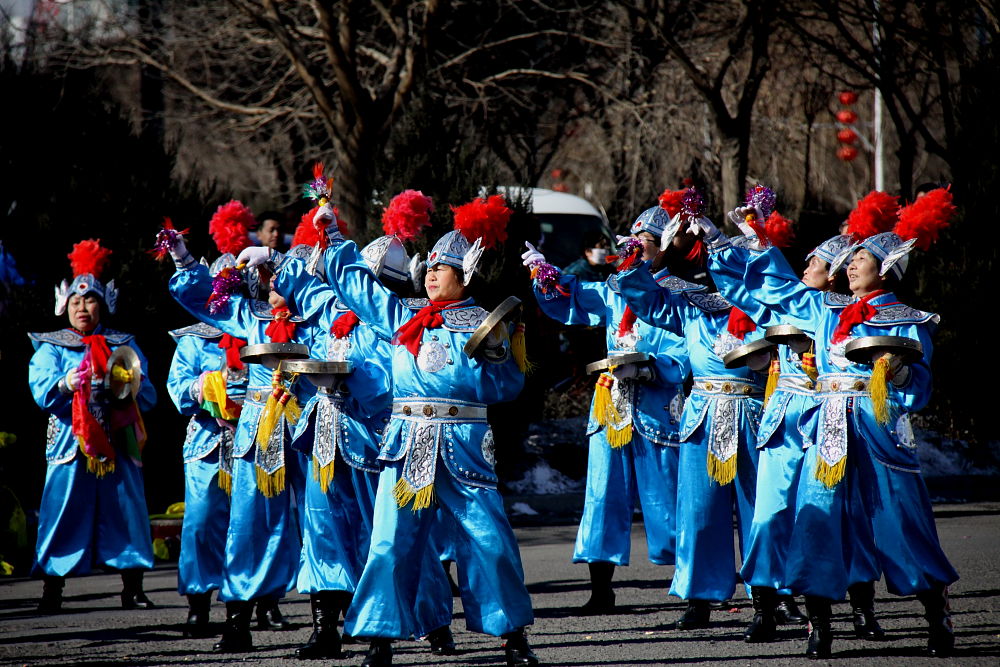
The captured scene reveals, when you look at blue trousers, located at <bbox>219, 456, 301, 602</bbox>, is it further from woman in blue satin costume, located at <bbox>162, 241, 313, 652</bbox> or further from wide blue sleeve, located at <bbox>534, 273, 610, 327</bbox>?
wide blue sleeve, located at <bbox>534, 273, 610, 327</bbox>

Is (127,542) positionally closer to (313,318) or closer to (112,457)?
(112,457)

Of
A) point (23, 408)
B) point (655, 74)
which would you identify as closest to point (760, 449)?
point (23, 408)

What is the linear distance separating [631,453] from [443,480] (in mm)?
2085

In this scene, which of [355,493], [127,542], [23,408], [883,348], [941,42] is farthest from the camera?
[941,42]

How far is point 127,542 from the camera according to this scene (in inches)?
309

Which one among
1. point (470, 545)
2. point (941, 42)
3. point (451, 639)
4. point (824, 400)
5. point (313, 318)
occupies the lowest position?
point (451, 639)

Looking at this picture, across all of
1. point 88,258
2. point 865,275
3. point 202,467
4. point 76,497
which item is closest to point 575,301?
point 865,275

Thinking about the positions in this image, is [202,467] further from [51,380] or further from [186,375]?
[51,380]

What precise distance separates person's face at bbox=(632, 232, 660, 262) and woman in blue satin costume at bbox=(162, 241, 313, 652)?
6.18 ft

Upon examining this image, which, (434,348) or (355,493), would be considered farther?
(355,493)

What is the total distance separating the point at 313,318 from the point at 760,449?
93.6 inches

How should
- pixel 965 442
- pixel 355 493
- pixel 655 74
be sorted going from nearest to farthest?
pixel 355 493, pixel 965 442, pixel 655 74

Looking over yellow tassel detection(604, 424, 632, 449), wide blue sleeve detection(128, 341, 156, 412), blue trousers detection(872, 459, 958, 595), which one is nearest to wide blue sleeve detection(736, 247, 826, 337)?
blue trousers detection(872, 459, 958, 595)

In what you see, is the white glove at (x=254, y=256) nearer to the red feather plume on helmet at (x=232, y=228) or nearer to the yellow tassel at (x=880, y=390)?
the red feather plume on helmet at (x=232, y=228)
